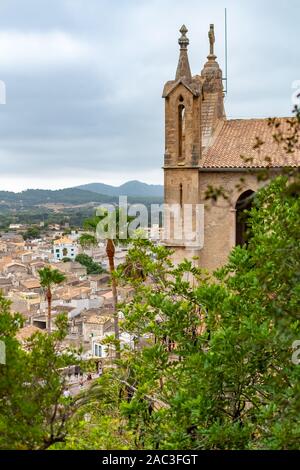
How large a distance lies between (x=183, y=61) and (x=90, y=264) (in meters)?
76.8

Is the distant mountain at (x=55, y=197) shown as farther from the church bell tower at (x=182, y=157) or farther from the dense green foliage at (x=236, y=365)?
the dense green foliage at (x=236, y=365)

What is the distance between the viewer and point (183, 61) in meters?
20.6

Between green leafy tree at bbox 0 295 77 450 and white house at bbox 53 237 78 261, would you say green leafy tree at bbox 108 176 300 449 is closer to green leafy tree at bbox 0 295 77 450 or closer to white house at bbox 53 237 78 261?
green leafy tree at bbox 0 295 77 450

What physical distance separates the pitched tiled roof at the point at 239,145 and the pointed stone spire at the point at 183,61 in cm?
202

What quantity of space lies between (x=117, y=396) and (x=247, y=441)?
4699 millimetres

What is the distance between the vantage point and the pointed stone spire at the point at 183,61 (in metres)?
20.5

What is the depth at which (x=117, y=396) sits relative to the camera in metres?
13.1

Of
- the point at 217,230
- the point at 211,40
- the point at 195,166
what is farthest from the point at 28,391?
the point at 211,40

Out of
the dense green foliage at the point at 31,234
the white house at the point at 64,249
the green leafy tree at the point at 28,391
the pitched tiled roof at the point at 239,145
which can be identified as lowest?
the white house at the point at 64,249

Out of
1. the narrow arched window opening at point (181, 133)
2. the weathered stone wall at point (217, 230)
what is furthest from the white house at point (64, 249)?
the weathered stone wall at point (217, 230)

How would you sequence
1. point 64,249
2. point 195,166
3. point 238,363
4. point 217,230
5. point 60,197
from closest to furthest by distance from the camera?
1. point 238,363
2. point 195,166
3. point 217,230
4. point 64,249
5. point 60,197

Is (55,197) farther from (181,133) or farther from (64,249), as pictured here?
(181,133)

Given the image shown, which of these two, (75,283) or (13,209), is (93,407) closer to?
(75,283)
